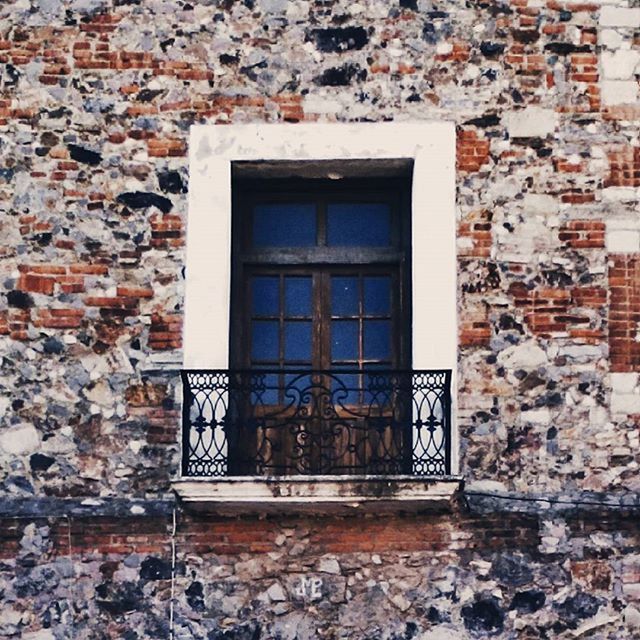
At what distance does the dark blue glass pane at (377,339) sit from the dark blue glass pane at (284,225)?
26.5 inches

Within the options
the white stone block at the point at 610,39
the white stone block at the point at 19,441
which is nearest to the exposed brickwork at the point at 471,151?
the white stone block at the point at 610,39

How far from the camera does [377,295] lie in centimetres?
1297

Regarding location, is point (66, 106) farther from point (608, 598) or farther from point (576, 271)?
point (608, 598)

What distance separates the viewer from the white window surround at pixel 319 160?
12516mm

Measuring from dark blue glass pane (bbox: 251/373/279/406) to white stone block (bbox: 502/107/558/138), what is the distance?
218 cm

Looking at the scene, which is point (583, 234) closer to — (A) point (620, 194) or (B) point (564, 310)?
(A) point (620, 194)

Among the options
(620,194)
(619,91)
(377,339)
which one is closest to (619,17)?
(619,91)

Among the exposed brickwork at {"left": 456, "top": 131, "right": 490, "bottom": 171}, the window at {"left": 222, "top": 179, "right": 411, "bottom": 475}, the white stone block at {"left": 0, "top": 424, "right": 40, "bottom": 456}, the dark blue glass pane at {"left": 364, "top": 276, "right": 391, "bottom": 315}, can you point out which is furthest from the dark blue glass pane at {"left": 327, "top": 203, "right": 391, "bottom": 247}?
the white stone block at {"left": 0, "top": 424, "right": 40, "bottom": 456}

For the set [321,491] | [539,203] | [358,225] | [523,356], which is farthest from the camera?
[358,225]

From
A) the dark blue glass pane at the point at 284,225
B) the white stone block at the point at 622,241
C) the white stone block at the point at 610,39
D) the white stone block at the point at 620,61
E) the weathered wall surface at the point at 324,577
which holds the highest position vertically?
the white stone block at the point at 610,39

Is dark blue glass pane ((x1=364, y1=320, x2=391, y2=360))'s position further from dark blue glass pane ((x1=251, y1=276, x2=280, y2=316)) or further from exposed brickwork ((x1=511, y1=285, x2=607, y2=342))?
exposed brickwork ((x1=511, y1=285, x2=607, y2=342))

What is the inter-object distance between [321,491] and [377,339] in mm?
1315

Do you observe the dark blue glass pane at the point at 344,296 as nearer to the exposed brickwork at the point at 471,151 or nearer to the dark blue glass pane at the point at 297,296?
the dark blue glass pane at the point at 297,296

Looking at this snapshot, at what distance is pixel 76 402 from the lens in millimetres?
12445
